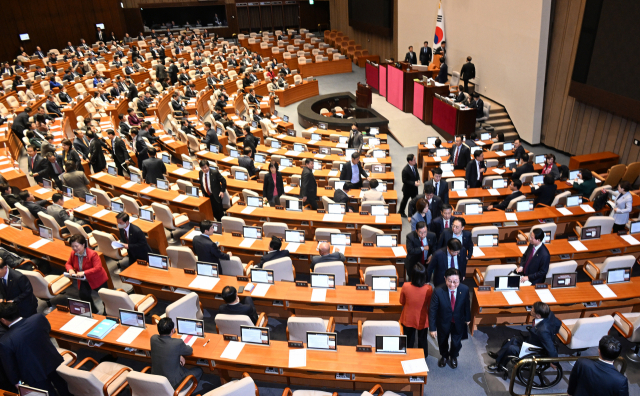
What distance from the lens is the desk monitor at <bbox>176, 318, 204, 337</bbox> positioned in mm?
5180

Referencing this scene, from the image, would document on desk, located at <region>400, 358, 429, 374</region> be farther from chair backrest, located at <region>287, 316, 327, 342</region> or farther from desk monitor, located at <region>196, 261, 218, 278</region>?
desk monitor, located at <region>196, 261, 218, 278</region>

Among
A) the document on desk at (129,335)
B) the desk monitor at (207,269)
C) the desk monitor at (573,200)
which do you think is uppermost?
the desk monitor at (207,269)

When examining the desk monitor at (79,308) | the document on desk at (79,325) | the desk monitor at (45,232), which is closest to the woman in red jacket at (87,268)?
the desk monitor at (79,308)

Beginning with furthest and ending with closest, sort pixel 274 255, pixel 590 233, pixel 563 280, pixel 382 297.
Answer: pixel 590 233 < pixel 274 255 < pixel 563 280 < pixel 382 297

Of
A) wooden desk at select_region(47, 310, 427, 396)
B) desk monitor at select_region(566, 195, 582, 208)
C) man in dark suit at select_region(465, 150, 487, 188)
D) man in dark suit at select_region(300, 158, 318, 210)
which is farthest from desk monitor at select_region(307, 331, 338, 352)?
desk monitor at select_region(566, 195, 582, 208)

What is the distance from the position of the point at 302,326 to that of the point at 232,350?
86 centimetres

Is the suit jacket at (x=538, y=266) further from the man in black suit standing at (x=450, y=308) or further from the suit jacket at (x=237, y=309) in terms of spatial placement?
the suit jacket at (x=237, y=309)

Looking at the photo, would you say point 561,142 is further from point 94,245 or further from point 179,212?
point 94,245

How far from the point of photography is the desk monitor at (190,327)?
5180 mm

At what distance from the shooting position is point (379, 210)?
801cm

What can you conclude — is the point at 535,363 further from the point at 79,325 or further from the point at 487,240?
the point at 79,325

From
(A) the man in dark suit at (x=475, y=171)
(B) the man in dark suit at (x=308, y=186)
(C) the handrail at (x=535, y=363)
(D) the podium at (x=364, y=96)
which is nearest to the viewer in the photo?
(C) the handrail at (x=535, y=363)

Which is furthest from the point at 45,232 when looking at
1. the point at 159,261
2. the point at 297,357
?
the point at 297,357

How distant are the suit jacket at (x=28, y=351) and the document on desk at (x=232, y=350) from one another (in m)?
1.89
